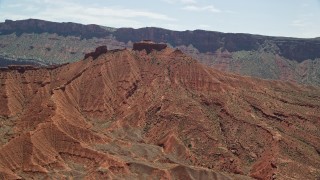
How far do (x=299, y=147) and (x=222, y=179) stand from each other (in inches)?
1073

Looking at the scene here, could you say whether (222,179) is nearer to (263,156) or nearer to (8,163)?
(263,156)

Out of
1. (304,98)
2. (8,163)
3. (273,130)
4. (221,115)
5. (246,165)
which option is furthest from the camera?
(304,98)

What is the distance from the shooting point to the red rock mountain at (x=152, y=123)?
138 m

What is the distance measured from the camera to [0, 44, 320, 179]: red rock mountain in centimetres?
13775

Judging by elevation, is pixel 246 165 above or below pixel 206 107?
below

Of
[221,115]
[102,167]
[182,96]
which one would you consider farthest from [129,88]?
[102,167]

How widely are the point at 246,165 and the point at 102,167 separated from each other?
4064 centimetres

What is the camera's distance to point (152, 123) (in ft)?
556

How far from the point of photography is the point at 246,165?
147 meters

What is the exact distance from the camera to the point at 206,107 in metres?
172

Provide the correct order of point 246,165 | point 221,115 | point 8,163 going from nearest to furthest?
point 8,163 → point 246,165 → point 221,115

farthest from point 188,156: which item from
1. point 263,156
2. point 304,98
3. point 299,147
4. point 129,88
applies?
point 304,98

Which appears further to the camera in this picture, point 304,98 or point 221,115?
point 304,98

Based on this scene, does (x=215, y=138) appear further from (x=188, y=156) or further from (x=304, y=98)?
(x=304, y=98)
